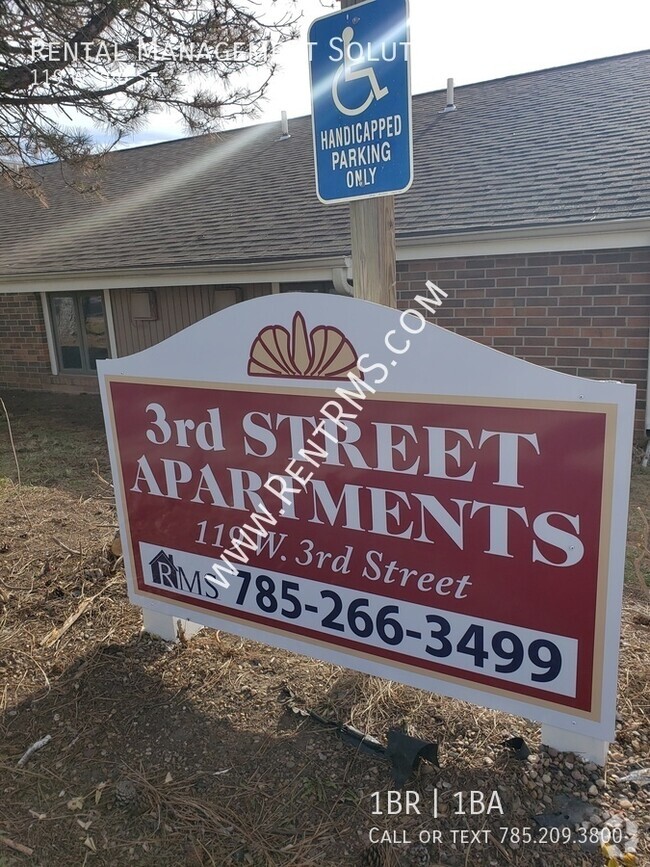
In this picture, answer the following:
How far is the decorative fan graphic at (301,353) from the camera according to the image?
8.18 ft

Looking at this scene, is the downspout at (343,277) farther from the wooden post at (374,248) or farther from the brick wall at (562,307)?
the wooden post at (374,248)

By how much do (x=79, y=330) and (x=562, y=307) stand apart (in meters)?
8.89

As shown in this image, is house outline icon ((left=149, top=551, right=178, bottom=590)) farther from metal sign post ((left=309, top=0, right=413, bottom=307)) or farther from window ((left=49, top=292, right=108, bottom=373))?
window ((left=49, top=292, right=108, bottom=373))

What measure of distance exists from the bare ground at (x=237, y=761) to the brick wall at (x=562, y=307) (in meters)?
4.26

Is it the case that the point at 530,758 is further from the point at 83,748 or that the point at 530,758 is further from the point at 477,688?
the point at 83,748

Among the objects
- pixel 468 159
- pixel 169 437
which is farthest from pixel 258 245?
pixel 169 437

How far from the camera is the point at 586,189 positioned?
24.6 feet

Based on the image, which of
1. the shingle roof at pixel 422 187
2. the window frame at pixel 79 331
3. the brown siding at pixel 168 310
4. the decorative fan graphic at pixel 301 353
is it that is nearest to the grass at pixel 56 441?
the window frame at pixel 79 331

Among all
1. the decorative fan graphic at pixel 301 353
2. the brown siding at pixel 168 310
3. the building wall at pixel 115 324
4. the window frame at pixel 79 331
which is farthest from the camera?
the window frame at pixel 79 331

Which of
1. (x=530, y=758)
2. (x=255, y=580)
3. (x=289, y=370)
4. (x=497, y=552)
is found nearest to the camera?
(x=497, y=552)

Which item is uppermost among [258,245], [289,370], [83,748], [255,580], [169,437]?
[258,245]

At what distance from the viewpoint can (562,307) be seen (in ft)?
25.0

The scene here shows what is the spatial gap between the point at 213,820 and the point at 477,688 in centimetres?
102

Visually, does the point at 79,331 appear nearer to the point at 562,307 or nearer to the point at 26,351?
the point at 26,351
